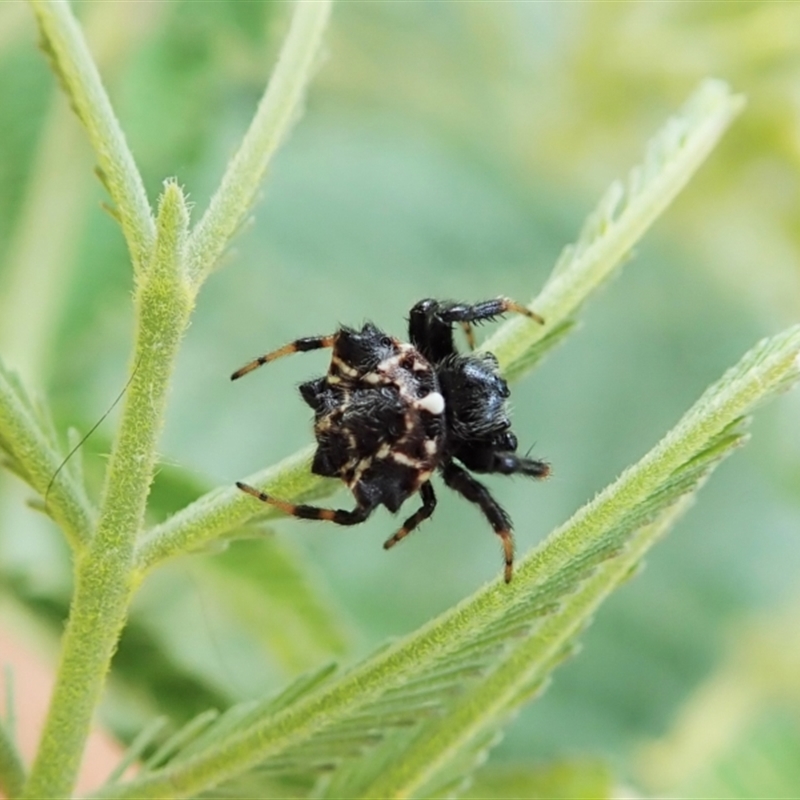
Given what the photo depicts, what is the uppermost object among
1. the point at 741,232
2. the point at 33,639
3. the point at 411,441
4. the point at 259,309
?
the point at 259,309

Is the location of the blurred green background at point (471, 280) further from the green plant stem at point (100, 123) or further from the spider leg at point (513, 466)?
the green plant stem at point (100, 123)

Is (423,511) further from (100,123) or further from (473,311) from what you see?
(100,123)

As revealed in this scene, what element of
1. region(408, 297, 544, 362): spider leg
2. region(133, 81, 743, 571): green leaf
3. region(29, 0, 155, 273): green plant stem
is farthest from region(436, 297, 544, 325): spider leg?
region(29, 0, 155, 273): green plant stem

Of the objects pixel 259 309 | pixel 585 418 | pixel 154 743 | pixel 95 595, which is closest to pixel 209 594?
pixel 154 743

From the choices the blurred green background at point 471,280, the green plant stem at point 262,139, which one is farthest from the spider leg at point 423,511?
the green plant stem at point 262,139

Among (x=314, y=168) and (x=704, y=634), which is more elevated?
(x=314, y=168)

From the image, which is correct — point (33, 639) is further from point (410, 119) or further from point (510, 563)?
point (410, 119)
